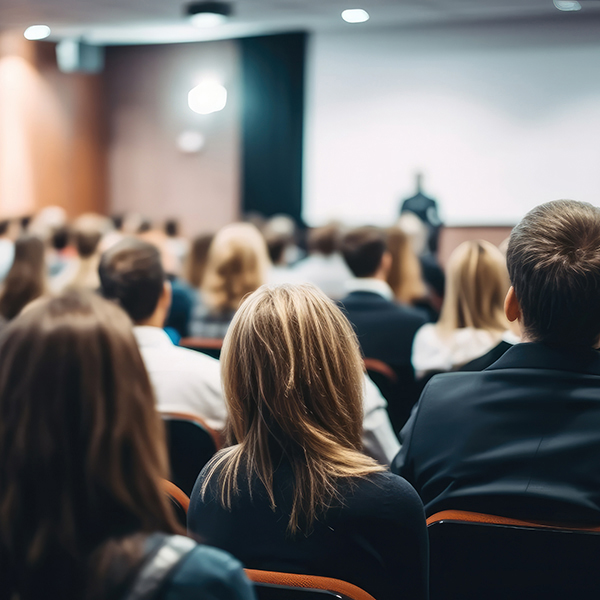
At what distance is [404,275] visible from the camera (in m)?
4.22

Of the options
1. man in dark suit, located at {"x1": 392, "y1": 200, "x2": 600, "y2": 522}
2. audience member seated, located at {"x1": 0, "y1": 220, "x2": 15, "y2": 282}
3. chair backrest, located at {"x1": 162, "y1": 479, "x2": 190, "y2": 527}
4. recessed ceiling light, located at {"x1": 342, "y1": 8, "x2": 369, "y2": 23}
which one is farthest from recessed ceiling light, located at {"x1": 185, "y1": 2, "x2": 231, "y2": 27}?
chair backrest, located at {"x1": 162, "y1": 479, "x2": 190, "y2": 527}

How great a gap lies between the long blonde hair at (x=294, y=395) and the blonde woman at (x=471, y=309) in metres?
1.56

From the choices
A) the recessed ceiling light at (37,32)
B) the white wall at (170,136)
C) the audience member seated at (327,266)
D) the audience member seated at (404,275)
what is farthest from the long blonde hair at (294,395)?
the white wall at (170,136)

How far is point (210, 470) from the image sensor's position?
4.27 ft

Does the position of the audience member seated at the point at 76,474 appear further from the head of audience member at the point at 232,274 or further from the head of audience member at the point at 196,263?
the head of audience member at the point at 196,263

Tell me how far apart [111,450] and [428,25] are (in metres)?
8.88

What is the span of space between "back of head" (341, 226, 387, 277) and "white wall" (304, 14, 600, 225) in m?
4.49

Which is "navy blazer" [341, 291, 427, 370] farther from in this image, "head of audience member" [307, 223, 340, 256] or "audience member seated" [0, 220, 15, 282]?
"audience member seated" [0, 220, 15, 282]

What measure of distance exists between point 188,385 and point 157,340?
0.70ft

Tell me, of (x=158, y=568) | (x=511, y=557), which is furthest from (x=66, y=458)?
(x=511, y=557)

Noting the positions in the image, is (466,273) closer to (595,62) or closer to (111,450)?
(111,450)

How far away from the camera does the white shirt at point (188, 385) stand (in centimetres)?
227

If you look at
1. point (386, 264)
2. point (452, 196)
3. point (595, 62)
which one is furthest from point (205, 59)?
point (386, 264)

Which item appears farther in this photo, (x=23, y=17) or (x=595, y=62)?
(x=595, y=62)
